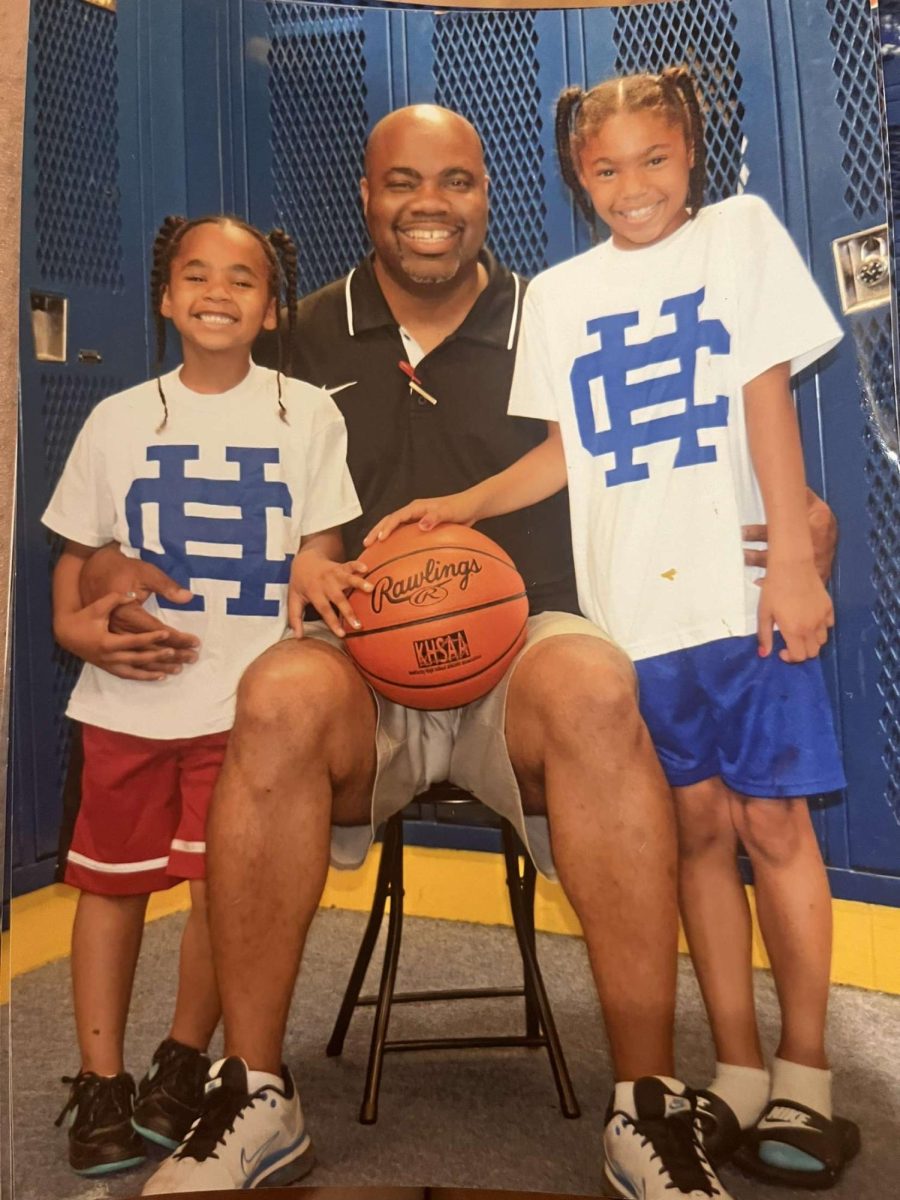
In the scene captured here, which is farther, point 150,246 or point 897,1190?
point 150,246

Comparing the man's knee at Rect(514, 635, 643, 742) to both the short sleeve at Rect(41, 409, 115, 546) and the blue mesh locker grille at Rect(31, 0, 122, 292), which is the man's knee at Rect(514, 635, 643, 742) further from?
the blue mesh locker grille at Rect(31, 0, 122, 292)

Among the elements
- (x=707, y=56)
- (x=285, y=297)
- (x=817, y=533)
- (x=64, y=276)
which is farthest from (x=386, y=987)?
(x=707, y=56)

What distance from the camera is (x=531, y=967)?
1.39 m

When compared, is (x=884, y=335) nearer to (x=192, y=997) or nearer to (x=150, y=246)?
(x=150, y=246)

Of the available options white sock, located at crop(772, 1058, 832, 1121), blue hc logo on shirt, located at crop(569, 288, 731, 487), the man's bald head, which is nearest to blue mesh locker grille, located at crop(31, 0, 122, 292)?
the man's bald head

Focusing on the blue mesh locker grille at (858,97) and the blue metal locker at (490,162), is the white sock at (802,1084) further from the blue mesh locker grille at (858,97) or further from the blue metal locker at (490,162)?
the blue mesh locker grille at (858,97)

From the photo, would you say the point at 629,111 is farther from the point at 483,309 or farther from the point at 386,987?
the point at 386,987

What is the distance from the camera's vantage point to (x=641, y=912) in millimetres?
1335

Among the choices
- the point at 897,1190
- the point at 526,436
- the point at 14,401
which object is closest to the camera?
the point at 897,1190

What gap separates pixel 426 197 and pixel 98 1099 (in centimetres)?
125

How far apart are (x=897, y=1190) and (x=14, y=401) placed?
5.01ft

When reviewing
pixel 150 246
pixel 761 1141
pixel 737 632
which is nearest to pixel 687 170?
pixel 737 632

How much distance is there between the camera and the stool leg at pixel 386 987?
1.36 m

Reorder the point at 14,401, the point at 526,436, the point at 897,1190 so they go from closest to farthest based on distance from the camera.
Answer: the point at 897,1190, the point at 526,436, the point at 14,401
